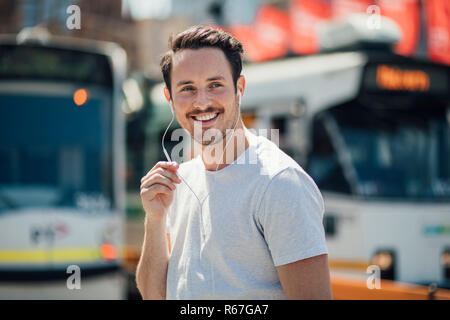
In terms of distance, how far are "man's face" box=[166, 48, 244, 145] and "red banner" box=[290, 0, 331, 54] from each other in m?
14.3

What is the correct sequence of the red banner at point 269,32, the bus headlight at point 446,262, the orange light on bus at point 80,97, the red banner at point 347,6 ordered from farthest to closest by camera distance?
the red banner at point 269,32 < the red banner at point 347,6 < the orange light on bus at point 80,97 < the bus headlight at point 446,262

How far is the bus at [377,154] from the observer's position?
20.7 feet

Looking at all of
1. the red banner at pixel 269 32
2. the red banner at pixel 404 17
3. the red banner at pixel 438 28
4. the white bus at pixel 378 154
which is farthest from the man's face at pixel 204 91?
the red banner at pixel 269 32

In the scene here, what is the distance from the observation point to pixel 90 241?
6.91 metres

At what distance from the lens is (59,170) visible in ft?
22.8

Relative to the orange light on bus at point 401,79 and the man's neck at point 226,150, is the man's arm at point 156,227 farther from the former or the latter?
the orange light on bus at point 401,79

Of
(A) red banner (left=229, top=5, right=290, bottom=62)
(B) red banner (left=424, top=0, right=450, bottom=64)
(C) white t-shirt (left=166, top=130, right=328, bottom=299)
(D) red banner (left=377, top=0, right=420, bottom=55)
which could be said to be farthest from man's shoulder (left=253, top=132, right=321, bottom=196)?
(A) red banner (left=229, top=5, right=290, bottom=62)

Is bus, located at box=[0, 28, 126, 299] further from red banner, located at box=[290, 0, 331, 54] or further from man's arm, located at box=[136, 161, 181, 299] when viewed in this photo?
red banner, located at box=[290, 0, 331, 54]

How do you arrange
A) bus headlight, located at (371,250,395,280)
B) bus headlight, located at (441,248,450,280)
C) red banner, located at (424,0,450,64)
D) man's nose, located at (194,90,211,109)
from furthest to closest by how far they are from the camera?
red banner, located at (424,0,450,64)
bus headlight, located at (441,248,450,280)
bus headlight, located at (371,250,395,280)
man's nose, located at (194,90,211,109)

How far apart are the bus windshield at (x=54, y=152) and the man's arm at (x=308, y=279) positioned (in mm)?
5375

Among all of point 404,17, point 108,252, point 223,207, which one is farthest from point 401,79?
point 404,17

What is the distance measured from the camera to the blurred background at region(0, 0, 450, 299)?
6.42 m

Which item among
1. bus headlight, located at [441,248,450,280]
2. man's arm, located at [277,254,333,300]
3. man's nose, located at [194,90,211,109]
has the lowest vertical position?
bus headlight, located at [441,248,450,280]
